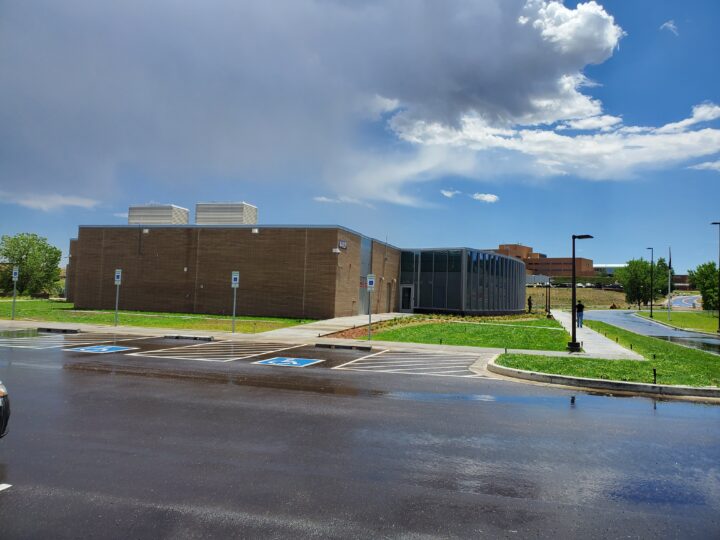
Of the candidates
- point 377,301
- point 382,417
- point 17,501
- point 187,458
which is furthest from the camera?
point 377,301

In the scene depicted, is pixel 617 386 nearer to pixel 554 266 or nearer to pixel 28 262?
pixel 28 262

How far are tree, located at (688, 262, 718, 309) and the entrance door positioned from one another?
42.1m

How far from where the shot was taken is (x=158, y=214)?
1908 inches

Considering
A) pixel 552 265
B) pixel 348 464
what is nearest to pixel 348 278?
pixel 348 464

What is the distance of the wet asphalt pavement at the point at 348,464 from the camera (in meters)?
4.72

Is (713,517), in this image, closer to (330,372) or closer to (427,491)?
(427,491)

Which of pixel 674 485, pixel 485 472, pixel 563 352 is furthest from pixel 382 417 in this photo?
pixel 563 352

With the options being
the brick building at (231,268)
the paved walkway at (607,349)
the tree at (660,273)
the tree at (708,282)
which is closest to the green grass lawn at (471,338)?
the paved walkway at (607,349)

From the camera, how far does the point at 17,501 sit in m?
5.00

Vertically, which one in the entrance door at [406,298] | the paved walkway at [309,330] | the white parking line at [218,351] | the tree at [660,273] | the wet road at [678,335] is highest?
the tree at [660,273]

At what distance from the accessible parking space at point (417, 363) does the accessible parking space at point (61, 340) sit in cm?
1109

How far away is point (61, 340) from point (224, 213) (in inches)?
1117

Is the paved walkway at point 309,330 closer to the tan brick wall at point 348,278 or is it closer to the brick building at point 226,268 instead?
the tan brick wall at point 348,278

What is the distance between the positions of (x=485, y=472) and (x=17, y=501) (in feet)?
17.2
